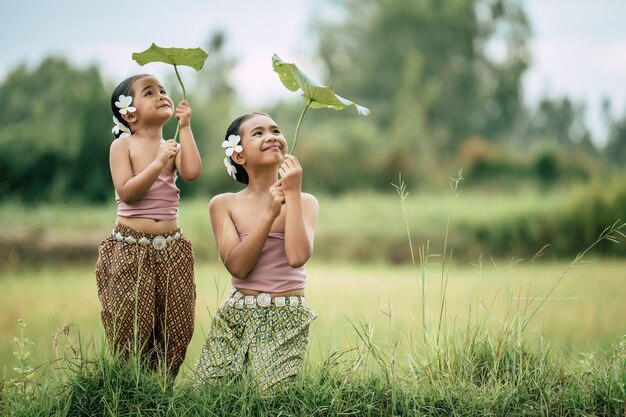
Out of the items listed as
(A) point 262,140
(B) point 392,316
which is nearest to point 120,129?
(A) point 262,140

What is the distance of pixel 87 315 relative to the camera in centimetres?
652

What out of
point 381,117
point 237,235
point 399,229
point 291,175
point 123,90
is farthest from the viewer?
point 381,117

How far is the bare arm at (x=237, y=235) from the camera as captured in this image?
3.00 meters

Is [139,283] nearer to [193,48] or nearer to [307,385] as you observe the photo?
[307,385]

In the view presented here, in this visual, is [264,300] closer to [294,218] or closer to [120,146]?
[294,218]

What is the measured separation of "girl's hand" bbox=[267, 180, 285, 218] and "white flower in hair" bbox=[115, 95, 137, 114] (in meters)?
0.76

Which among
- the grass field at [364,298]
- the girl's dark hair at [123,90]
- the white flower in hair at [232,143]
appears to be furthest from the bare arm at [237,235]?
the grass field at [364,298]

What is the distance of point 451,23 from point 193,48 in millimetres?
21349

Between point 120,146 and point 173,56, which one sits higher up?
point 173,56

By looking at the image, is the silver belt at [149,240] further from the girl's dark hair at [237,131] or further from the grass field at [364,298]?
the grass field at [364,298]

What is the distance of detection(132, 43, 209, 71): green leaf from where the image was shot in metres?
3.16

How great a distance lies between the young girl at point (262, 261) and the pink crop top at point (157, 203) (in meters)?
0.21

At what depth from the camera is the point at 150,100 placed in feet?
10.6

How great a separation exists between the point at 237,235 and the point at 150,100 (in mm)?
735
